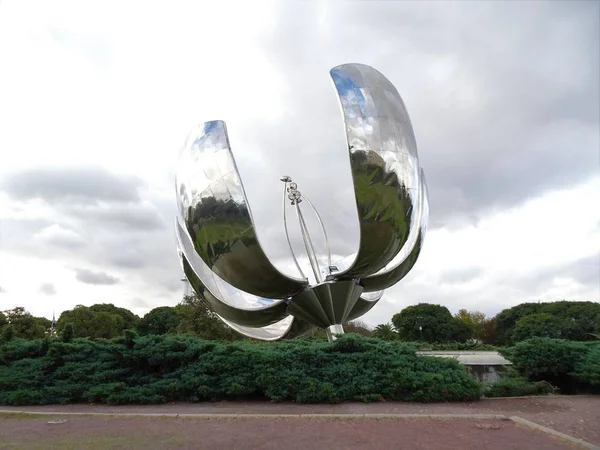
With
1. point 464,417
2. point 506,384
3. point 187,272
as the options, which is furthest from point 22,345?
point 506,384

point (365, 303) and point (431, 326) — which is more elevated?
point (431, 326)

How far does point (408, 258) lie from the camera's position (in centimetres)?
989

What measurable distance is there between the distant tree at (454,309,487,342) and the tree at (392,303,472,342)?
2.14 metres

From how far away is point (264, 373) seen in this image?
9.23 metres

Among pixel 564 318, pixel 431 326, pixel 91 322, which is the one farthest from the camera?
pixel 431 326

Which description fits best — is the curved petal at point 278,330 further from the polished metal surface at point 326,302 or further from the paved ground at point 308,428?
the paved ground at point 308,428

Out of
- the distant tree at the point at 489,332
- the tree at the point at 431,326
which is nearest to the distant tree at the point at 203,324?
the tree at the point at 431,326

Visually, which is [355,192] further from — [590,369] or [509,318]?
[509,318]

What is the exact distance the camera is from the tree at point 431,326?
152 feet

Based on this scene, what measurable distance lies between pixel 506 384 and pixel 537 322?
32.4 metres

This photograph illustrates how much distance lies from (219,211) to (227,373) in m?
3.78

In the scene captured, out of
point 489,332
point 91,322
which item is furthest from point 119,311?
point 489,332

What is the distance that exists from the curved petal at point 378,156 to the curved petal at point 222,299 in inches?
124

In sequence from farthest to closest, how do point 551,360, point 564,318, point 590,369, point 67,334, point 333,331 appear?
point 564,318, point 67,334, point 551,360, point 333,331, point 590,369
